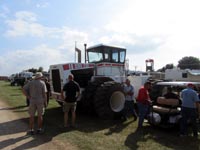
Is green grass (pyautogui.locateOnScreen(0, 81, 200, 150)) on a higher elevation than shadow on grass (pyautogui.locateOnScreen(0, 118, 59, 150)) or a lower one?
lower

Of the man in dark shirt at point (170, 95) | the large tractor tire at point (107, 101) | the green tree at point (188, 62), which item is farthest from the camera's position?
the green tree at point (188, 62)

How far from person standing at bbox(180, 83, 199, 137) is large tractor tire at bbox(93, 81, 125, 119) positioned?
3334 millimetres

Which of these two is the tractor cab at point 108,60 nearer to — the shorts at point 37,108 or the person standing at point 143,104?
the person standing at point 143,104

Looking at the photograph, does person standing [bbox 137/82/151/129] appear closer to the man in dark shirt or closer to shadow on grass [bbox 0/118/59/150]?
the man in dark shirt

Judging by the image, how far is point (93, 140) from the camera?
7488 mm

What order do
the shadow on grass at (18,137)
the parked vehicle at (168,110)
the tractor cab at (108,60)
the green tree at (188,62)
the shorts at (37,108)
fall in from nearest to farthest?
the shadow on grass at (18,137)
the shorts at (37,108)
the parked vehicle at (168,110)
the tractor cab at (108,60)
the green tree at (188,62)

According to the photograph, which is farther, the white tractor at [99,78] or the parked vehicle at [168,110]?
the white tractor at [99,78]

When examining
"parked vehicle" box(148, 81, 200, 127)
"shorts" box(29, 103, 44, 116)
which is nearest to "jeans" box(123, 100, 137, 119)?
"parked vehicle" box(148, 81, 200, 127)

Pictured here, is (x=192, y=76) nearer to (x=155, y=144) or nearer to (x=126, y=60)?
(x=126, y=60)

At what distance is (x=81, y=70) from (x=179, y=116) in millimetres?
4953

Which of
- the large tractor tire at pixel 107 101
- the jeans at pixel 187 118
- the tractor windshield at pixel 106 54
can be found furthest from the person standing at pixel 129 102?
the jeans at pixel 187 118

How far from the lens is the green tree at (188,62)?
7619 centimetres

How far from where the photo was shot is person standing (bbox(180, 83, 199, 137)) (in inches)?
312

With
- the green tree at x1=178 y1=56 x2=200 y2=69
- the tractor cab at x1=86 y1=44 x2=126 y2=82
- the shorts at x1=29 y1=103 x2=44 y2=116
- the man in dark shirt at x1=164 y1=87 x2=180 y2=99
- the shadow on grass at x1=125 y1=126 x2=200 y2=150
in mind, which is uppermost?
the green tree at x1=178 y1=56 x2=200 y2=69
